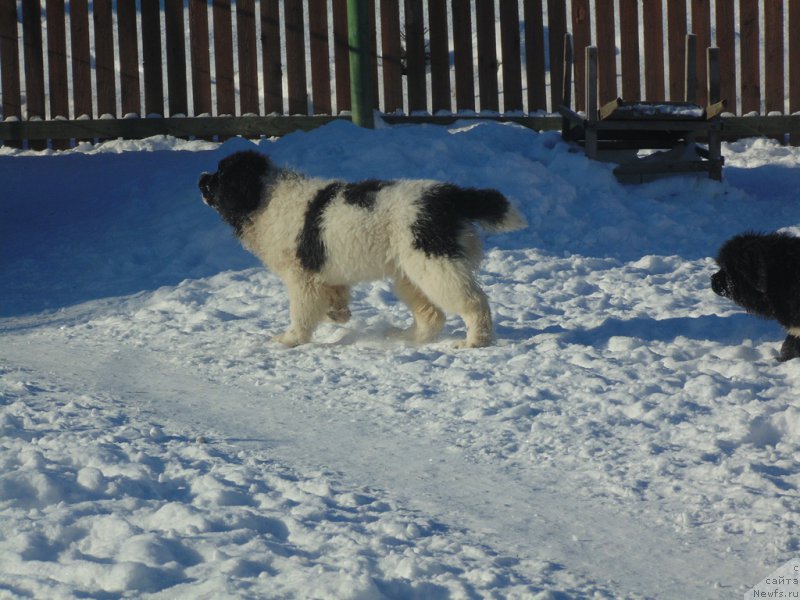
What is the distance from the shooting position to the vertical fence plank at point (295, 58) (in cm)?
1206

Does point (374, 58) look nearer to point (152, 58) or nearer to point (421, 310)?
point (152, 58)

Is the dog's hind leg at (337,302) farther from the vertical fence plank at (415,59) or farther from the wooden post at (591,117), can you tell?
the vertical fence plank at (415,59)

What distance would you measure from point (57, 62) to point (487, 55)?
5130 mm

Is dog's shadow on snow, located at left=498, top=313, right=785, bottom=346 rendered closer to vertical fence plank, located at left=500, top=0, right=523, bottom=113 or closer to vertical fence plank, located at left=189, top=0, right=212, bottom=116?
vertical fence plank, located at left=500, top=0, right=523, bottom=113

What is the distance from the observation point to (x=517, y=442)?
4.75 m

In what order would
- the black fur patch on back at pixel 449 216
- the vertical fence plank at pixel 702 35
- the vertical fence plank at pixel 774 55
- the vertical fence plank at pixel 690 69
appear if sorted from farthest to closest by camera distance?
the vertical fence plank at pixel 774 55, the vertical fence plank at pixel 702 35, the vertical fence plank at pixel 690 69, the black fur patch on back at pixel 449 216

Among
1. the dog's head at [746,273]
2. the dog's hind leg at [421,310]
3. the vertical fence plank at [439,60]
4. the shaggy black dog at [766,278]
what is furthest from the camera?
the vertical fence plank at [439,60]

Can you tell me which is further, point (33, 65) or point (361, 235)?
point (33, 65)

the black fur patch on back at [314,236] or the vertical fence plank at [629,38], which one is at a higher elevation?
the vertical fence plank at [629,38]

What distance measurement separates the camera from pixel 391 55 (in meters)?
12.2

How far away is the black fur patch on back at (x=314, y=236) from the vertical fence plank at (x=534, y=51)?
6571 mm

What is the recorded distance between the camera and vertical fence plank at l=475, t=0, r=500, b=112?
40.8 feet

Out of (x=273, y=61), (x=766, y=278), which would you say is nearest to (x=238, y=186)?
(x=766, y=278)

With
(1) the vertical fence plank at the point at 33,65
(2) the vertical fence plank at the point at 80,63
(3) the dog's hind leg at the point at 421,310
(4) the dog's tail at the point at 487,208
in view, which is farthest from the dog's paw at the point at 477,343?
(1) the vertical fence plank at the point at 33,65
